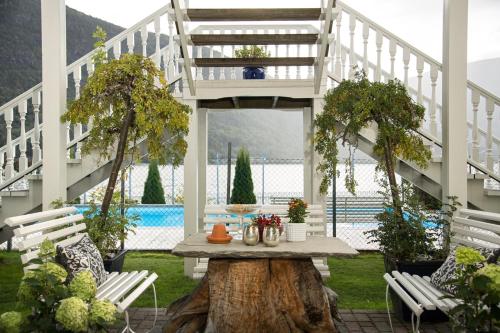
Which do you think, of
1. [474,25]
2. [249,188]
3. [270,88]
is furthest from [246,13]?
[474,25]

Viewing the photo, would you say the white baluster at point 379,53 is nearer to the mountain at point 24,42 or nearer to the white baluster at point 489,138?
the white baluster at point 489,138

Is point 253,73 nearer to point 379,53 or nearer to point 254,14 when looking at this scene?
point 254,14

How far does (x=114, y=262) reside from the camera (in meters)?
4.24

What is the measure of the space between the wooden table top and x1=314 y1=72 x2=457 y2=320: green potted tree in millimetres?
890

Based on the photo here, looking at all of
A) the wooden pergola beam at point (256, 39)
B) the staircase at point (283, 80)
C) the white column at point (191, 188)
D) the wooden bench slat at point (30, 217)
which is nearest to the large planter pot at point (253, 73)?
the staircase at point (283, 80)

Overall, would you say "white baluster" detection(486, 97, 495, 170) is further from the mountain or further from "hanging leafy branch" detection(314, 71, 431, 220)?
the mountain

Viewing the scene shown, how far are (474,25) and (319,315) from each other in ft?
56.5

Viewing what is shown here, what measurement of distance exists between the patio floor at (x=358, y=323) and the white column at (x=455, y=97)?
48.5 inches

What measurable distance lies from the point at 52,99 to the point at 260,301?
2.67 m

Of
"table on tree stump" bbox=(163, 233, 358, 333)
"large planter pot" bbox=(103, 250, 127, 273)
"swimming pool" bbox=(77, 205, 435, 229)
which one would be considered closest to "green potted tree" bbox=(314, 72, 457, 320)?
"table on tree stump" bbox=(163, 233, 358, 333)

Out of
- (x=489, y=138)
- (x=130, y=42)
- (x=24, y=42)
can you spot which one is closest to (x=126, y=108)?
(x=130, y=42)

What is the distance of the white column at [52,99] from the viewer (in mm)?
4609

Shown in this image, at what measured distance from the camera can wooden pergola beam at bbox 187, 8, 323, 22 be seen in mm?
4879

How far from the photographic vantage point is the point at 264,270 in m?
3.43
